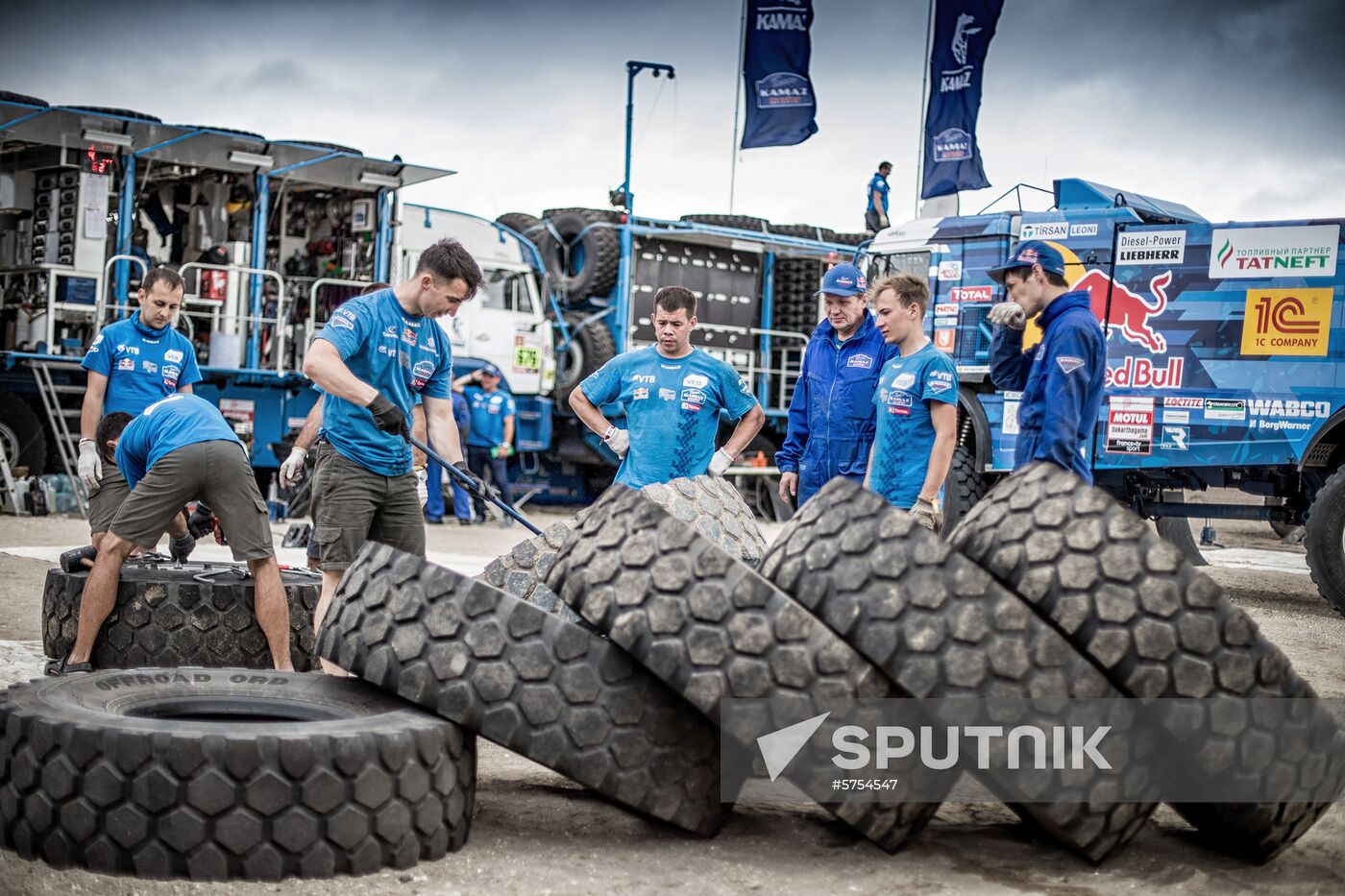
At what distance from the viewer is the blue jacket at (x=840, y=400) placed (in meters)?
6.34

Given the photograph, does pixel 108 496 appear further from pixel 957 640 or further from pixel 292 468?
pixel 957 640

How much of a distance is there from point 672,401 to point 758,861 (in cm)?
283

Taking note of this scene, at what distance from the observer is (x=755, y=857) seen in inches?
151

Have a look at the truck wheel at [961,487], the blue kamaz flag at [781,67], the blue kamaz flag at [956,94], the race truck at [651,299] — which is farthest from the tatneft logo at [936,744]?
the blue kamaz flag at [781,67]

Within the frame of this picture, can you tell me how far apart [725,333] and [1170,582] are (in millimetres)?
16134

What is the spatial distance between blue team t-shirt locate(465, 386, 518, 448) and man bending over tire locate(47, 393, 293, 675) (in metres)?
10.3

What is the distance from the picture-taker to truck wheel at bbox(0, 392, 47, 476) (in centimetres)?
1382

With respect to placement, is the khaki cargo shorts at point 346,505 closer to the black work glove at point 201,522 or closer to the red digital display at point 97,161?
the black work glove at point 201,522

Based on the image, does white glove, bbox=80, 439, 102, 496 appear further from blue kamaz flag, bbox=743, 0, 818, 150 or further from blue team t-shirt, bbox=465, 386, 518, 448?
blue kamaz flag, bbox=743, 0, 818, 150

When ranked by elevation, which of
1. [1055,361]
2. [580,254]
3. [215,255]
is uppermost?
[580,254]

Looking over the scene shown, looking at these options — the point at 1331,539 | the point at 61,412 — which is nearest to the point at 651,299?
the point at 61,412

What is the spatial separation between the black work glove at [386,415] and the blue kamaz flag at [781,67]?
15.3m

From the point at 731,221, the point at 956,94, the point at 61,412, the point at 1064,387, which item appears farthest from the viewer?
the point at 731,221

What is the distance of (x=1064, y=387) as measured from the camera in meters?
5.19
